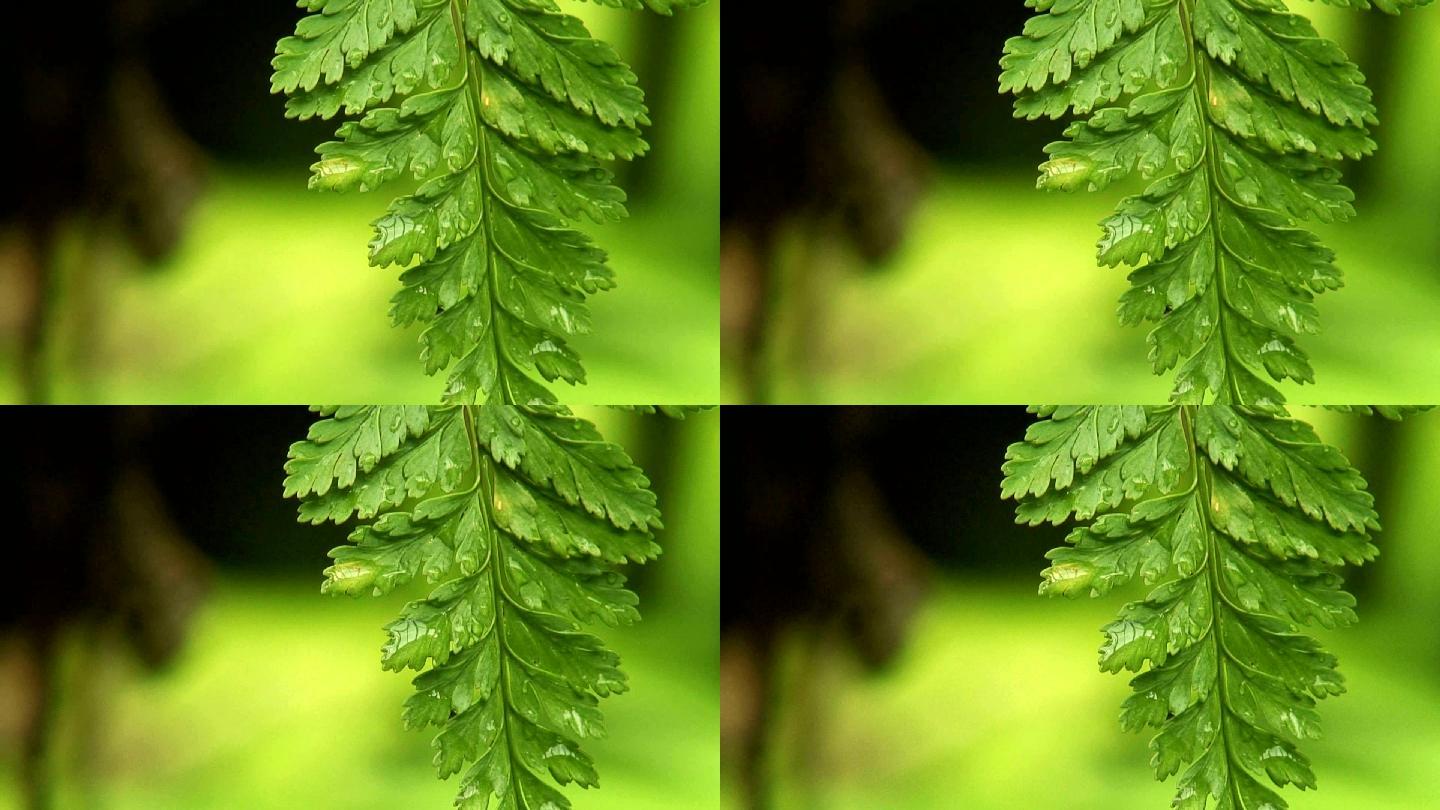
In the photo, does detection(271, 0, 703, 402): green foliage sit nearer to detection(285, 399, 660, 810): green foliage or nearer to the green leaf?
detection(285, 399, 660, 810): green foliage

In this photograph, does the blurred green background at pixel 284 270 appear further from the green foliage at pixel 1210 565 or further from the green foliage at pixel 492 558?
the green foliage at pixel 1210 565

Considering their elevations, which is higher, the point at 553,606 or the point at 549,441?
the point at 549,441

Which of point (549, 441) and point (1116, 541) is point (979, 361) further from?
point (549, 441)

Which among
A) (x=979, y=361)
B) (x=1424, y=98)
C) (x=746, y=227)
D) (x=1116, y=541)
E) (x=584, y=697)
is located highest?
(x=1424, y=98)

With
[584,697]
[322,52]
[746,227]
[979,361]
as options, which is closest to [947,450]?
[979,361]

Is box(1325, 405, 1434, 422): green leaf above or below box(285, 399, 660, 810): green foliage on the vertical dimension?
above

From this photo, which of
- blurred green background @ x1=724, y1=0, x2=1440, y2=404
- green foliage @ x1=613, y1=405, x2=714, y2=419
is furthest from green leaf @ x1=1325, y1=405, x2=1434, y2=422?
green foliage @ x1=613, y1=405, x2=714, y2=419
